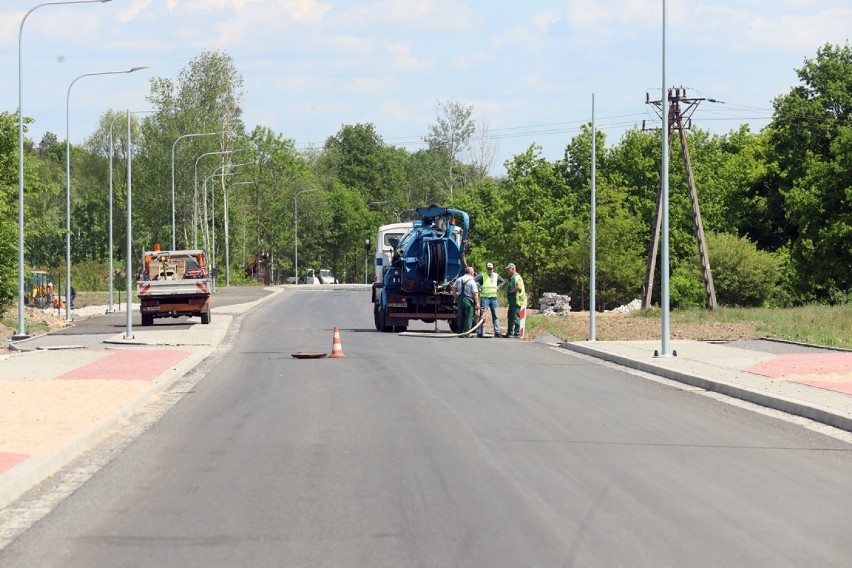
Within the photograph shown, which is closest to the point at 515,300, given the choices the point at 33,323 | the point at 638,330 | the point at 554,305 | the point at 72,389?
the point at 638,330

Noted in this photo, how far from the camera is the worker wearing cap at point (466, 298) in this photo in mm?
32812

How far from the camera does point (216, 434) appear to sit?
1307 centimetres

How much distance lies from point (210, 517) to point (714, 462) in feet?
16.2

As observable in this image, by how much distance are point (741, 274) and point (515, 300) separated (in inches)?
1161

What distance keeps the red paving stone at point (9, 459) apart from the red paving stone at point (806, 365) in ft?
40.1

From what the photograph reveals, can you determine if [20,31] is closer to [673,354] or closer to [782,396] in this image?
[673,354]

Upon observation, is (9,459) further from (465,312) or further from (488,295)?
(465,312)

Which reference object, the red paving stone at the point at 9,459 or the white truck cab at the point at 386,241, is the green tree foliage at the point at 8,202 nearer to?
the white truck cab at the point at 386,241

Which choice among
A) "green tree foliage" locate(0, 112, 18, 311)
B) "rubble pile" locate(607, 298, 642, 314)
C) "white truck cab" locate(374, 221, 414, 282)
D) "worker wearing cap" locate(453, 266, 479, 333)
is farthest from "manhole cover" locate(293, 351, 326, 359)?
"rubble pile" locate(607, 298, 642, 314)

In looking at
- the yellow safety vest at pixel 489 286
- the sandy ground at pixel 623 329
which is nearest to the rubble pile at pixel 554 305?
the sandy ground at pixel 623 329

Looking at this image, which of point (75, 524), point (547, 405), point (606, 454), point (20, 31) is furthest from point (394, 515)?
point (20, 31)

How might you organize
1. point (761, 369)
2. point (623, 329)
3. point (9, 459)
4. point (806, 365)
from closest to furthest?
point (9, 459), point (761, 369), point (806, 365), point (623, 329)

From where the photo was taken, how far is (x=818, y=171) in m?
60.2

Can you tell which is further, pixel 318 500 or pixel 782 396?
pixel 782 396
